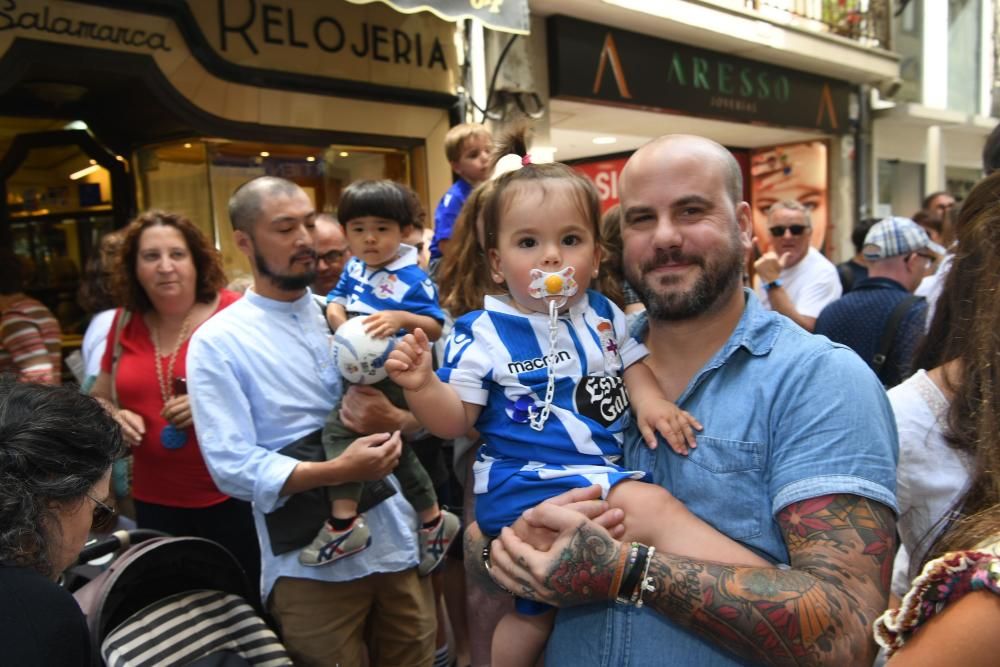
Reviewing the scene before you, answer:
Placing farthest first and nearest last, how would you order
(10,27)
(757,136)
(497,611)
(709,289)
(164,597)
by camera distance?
(757,136) < (10,27) < (497,611) < (164,597) < (709,289)

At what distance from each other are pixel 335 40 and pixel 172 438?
4.22m

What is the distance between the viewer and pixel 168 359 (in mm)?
3426

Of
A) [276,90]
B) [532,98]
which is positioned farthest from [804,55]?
[276,90]

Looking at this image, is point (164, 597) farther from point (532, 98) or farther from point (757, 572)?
point (532, 98)

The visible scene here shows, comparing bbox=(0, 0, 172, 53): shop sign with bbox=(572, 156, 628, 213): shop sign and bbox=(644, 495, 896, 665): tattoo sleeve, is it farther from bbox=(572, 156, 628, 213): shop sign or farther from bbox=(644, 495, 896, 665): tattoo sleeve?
bbox=(572, 156, 628, 213): shop sign

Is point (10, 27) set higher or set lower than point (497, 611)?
higher

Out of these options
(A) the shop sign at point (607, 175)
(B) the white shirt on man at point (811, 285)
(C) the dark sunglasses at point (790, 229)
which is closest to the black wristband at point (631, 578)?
(B) the white shirt on man at point (811, 285)

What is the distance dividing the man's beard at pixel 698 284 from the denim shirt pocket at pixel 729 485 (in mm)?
294

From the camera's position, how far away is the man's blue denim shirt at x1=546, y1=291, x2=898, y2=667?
57.6 inches

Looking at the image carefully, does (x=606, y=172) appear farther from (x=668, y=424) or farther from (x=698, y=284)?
(x=668, y=424)

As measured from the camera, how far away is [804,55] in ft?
35.4

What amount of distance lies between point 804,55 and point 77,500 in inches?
450

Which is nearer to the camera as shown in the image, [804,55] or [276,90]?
[276,90]

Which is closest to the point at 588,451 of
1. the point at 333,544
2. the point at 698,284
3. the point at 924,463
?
the point at 698,284
